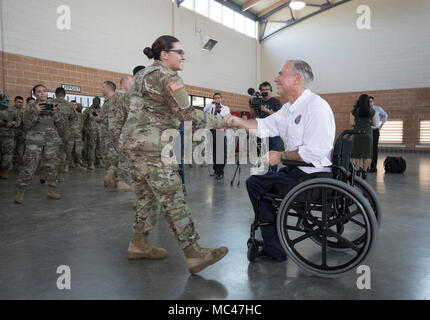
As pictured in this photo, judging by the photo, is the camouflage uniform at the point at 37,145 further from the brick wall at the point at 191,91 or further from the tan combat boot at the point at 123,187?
the brick wall at the point at 191,91

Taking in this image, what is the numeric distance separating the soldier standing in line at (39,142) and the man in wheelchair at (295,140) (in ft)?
8.81

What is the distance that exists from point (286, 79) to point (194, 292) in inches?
54.3

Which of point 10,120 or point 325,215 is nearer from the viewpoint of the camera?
point 325,215

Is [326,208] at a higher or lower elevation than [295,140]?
lower

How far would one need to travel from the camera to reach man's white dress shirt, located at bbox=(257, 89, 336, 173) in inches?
76.2

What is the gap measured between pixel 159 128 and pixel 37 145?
2651 mm

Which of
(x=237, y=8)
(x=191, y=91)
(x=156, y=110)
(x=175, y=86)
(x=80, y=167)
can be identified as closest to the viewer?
(x=175, y=86)

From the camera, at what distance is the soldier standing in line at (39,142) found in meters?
3.80

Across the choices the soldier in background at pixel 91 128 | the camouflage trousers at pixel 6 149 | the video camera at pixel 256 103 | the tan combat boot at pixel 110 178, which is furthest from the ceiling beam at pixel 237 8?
the tan combat boot at pixel 110 178

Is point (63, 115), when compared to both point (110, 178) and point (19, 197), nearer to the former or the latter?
point (110, 178)

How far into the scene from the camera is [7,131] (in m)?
6.38

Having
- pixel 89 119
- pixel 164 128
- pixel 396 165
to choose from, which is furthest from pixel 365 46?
pixel 164 128

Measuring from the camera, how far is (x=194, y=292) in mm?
1681
